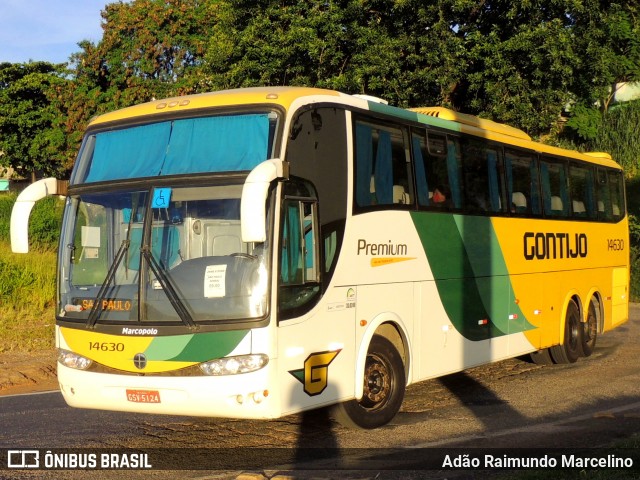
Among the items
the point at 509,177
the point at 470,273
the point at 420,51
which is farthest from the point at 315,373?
the point at 420,51

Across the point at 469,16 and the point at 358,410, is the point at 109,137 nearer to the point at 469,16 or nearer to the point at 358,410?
the point at 358,410

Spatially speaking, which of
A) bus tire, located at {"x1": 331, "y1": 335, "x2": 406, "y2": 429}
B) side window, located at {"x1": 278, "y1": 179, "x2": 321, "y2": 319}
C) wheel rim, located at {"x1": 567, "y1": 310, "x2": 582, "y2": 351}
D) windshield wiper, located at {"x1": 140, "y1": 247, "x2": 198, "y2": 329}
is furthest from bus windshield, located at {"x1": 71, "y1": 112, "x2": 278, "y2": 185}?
wheel rim, located at {"x1": 567, "y1": 310, "x2": 582, "y2": 351}

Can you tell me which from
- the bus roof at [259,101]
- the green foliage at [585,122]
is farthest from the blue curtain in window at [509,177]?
the green foliage at [585,122]

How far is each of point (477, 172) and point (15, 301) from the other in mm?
10499

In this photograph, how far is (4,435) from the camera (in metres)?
8.95

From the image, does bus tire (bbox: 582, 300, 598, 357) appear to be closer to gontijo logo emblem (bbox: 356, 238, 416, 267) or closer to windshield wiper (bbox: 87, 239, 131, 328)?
gontijo logo emblem (bbox: 356, 238, 416, 267)

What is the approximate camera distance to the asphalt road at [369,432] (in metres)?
Answer: 7.77

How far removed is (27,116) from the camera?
170 ft

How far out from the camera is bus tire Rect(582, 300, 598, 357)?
15.0 m

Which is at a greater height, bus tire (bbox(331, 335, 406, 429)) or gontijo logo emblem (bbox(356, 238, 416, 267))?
gontijo logo emblem (bbox(356, 238, 416, 267))

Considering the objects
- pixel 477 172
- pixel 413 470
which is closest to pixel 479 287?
pixel 477 172

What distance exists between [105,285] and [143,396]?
1.08 meters

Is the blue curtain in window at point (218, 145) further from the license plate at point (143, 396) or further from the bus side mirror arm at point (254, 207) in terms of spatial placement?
the license plate at point (143, 396)

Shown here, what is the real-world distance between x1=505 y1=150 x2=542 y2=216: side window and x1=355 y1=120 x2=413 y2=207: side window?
121 inches
